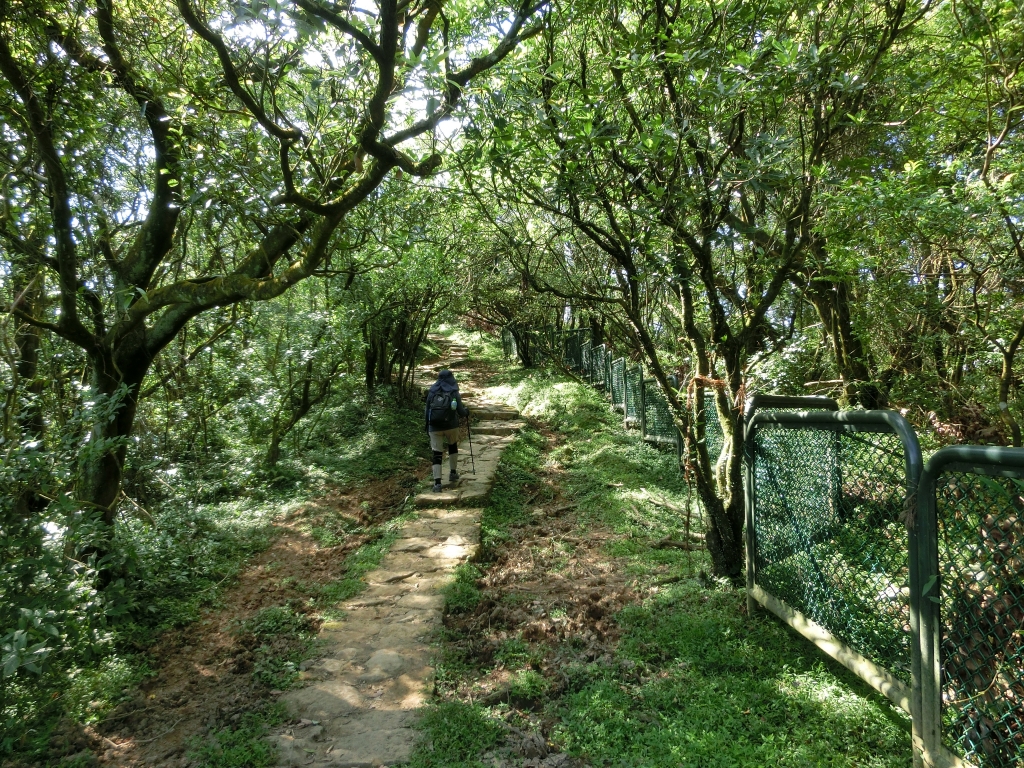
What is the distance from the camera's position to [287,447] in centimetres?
1151

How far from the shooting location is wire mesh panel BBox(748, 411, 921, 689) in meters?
2.82

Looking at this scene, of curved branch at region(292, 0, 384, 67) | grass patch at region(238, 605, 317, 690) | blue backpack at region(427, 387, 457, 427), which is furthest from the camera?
blue backpack at region(427, 387, 457, 427)

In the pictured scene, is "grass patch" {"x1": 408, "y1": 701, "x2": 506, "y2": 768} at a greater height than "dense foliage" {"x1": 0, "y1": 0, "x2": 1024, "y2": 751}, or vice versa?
"dense foliage" {"x1": 0, "y1": 0, "x2": 1024, "y2": 751}

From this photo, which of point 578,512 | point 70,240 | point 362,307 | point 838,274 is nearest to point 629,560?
point 578,512

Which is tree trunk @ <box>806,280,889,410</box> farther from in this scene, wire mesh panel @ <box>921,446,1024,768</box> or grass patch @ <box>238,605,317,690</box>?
grass patch @ <box>238,605,317,690</box>

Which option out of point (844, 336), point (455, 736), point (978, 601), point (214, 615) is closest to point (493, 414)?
point (844, 336)

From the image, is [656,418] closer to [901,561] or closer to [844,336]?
[844,336]

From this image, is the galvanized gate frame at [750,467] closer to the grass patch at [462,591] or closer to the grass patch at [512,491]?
the grass patch at [462,591]

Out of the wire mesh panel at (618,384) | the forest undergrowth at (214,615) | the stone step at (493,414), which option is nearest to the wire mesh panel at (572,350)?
the stone step at (493,414)

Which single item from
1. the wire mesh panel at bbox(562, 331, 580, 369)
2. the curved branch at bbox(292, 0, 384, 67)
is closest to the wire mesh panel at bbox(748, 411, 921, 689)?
the curved branch at bbox(292, 0, 384, 67)

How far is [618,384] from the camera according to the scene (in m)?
13.1

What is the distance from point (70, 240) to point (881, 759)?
667cm

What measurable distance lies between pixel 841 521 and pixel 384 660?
3.45 meters

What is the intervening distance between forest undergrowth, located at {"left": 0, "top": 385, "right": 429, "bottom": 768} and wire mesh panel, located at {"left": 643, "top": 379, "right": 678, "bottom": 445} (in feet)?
14.1
